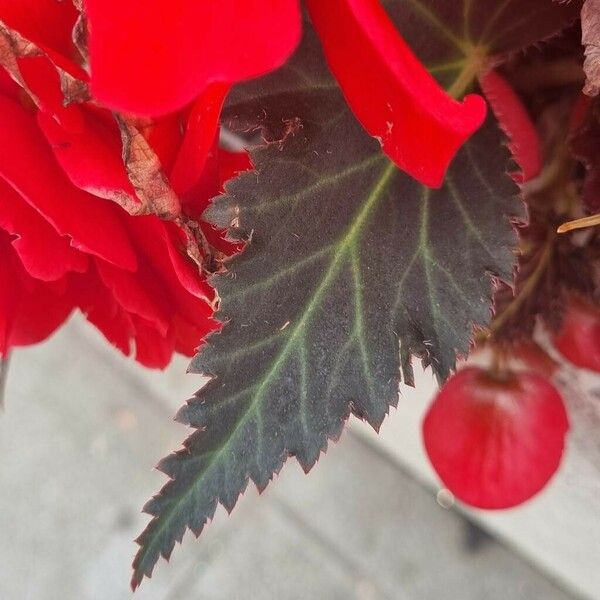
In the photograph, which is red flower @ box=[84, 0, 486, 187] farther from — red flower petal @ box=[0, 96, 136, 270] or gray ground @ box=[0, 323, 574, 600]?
gray ground @ box=[0, 323, 574, 600]

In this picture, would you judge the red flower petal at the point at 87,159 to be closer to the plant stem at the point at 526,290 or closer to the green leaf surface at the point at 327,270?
the green leaf surface at the point at 327,270

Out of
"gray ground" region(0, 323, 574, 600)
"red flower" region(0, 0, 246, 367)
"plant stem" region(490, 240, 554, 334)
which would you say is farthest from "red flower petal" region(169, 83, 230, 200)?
"gray ground" region(0, 323, 574, 600)

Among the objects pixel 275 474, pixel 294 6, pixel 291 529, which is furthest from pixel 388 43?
pixel 291 529

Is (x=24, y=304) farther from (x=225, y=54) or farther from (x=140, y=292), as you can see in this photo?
(x=225, y=54)

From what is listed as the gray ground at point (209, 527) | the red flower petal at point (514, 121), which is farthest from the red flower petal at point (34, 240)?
the gray ground at point (209, 527)

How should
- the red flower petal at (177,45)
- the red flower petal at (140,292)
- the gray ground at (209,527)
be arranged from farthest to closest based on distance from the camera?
the gray ground at (209,527) → the red flower petal at (140,292) → the red flower petal at (177,45)

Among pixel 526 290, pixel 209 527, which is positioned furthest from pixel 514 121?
pixel 209 527

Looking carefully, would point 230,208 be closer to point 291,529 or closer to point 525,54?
point 525,54
